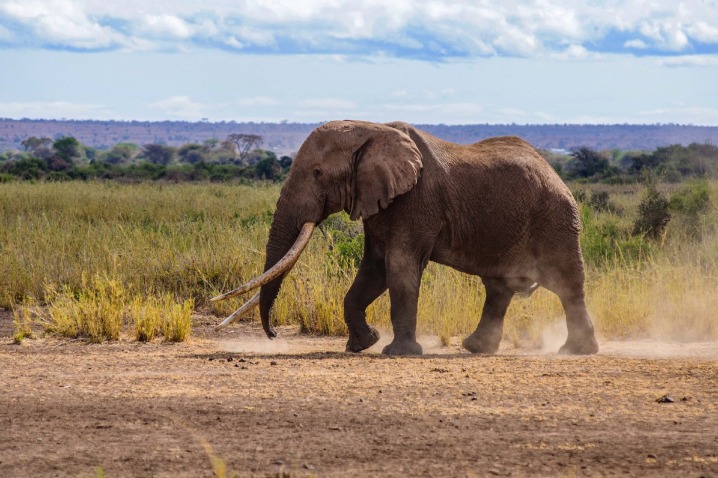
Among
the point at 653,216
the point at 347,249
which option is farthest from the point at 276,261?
the point at 653,216

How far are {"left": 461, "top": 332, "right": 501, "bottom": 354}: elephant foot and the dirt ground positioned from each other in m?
0.25

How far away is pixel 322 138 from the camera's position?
10430mm

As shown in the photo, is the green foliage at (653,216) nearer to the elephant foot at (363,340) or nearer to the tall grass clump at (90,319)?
the elephant foot at (363,340)

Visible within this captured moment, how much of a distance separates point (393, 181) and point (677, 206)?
1214cm

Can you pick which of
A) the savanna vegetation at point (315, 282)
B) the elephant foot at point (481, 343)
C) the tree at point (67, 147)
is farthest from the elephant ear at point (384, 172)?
the tree at point (67, 147)

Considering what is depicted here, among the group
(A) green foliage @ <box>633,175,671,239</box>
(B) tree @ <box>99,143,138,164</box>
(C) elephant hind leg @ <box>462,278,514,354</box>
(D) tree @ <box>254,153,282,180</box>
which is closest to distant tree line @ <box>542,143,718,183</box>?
(D) tree @ <box>254,153,282,180</box>

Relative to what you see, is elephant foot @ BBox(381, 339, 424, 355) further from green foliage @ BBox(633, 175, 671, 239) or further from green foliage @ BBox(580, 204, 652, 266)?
green foliage @ BBox(633, 175, 671, 239)

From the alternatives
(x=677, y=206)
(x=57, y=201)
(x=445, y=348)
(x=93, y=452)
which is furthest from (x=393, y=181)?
(x=57, y=201)

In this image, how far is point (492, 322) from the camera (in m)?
11.3

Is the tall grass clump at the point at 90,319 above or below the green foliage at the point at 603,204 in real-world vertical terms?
below

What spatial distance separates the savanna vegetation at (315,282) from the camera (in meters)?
12.1

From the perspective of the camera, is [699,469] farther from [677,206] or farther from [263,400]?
[677,206]

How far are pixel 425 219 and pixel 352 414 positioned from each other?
303cm

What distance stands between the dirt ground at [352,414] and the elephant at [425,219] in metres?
0.48
